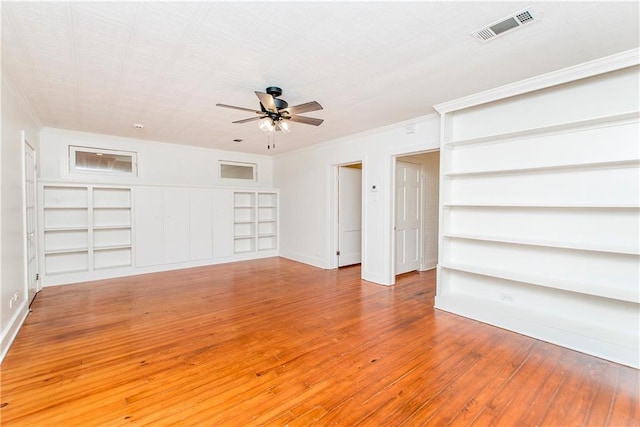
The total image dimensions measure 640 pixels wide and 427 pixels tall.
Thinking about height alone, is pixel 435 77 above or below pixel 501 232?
above

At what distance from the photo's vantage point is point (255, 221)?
6.92m

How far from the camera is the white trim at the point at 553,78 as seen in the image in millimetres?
2412

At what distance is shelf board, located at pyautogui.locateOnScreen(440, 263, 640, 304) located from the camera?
8.12 ft

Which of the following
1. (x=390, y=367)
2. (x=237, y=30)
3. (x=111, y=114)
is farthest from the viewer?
(x=111, y=114)

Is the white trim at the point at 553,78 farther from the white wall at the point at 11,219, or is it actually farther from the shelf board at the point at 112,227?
the shelf board at the point at 112,227

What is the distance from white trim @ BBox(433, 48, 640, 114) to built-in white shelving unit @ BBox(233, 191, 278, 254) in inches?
186

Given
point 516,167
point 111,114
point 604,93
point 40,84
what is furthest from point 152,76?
point 604,93

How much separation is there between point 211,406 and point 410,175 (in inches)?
186

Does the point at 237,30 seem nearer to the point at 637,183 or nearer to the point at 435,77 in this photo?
the point at 435,77

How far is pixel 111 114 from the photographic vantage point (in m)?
4.07

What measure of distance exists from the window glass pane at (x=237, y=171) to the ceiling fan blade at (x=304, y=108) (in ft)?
13.9

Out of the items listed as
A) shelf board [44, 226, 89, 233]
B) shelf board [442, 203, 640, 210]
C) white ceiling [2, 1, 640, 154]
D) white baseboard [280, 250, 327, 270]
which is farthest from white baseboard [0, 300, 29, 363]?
shelf board [442, 203, 640, 210]

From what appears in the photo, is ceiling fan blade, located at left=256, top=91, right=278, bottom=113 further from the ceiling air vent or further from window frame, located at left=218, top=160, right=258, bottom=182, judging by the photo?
window frame, located at left=218, top=160, right=258, bottom=182

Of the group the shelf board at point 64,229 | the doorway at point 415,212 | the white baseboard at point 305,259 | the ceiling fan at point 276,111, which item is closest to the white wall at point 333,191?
the white baseboard at point 305,259
